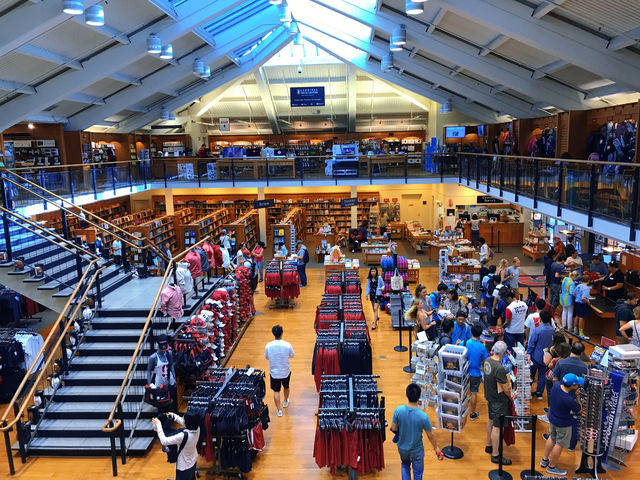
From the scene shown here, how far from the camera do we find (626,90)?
11.1 meters

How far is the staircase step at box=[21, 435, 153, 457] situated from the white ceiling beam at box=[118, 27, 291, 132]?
16.5m

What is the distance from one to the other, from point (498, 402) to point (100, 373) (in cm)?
600

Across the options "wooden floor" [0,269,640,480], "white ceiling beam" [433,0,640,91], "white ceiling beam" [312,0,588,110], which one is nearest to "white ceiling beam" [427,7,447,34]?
"white ceiling beam" [312,0,588,110]

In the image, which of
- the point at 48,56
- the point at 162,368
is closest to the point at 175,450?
the point at 162,368

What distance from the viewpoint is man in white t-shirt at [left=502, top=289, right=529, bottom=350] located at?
824 centimetres

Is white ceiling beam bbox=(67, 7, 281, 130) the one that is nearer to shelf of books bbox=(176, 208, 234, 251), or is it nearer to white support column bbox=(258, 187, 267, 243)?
shelf of books bbox=(176, 208, 234, 251)

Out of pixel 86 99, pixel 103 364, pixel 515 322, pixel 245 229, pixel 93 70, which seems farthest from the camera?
pixel 245 229

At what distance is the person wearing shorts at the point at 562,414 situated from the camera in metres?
5.74

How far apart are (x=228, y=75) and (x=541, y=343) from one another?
17072 mm

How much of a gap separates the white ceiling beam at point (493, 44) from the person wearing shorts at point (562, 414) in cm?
872

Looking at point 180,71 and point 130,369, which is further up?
point 180,71

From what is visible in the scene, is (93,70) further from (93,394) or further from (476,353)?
(476,353)

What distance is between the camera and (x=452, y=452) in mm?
6547

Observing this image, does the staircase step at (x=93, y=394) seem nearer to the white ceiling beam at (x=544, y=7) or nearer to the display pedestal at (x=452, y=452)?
the display pedestal at (x=452, y=452)
